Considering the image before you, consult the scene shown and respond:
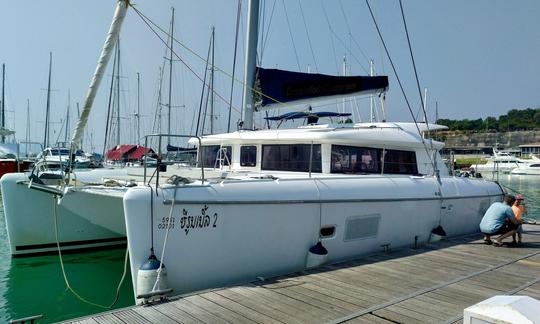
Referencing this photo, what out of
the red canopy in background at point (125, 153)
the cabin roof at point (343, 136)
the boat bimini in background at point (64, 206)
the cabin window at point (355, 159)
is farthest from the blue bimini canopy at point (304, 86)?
the red canopy in background at point (125, 153)

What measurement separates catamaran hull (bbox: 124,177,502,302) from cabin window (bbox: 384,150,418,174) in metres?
0.61

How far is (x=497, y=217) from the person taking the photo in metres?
8.45

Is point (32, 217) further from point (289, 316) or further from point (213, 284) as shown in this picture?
point (289, 316)

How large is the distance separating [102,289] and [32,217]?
2376mm

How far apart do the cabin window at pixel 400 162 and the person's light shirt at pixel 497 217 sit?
1.65 metres

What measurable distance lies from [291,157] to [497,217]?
14.0ft

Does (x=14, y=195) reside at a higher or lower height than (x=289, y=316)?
higher

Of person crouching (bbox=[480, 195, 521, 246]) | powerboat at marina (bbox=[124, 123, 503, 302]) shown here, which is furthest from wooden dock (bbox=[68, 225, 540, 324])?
person crouching (bbox=[480, 195, 521, 246])

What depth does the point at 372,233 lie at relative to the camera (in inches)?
288

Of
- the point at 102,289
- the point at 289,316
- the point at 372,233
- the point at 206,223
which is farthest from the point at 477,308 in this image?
the point at 102,289

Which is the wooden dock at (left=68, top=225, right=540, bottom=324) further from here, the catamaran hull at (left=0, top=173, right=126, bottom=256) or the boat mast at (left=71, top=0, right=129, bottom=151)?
the catamaran hull at (left=0, top=173, right=126, bottom=256)

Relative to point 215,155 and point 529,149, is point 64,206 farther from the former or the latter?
point 529,149

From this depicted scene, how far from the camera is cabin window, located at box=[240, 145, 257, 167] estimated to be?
8656 mm

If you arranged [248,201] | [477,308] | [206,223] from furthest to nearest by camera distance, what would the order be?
[248,201] < [206,223] < [477,308]
